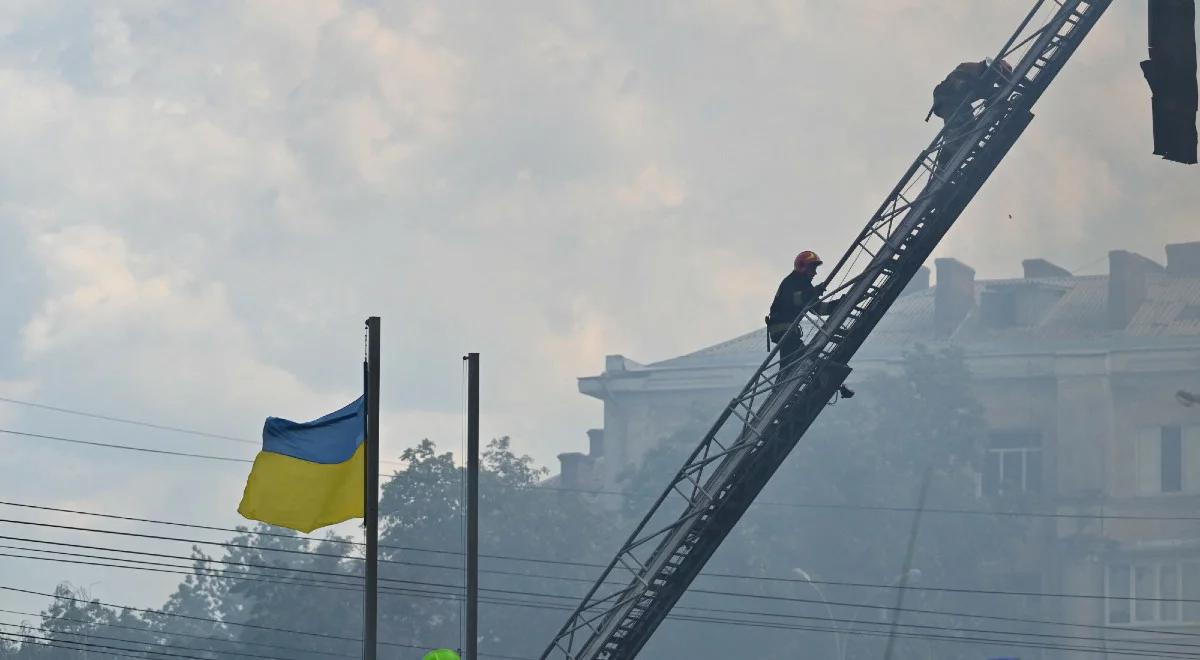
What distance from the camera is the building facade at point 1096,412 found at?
279 ft

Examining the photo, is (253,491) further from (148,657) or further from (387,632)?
(148,657)

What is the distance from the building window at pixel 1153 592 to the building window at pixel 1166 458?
16.2 ft

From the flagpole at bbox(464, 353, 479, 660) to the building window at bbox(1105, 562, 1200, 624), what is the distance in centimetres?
6695

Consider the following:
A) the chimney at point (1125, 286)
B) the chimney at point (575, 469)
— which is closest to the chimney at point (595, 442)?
the chimney at point (575, 469)

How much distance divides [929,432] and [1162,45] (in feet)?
248

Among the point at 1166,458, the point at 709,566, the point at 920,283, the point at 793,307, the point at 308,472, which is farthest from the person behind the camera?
the point at 920,283

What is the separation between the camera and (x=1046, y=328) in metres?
95.1

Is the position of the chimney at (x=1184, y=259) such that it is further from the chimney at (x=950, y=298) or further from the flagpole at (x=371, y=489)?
the flagpole at (x=371, y=489)

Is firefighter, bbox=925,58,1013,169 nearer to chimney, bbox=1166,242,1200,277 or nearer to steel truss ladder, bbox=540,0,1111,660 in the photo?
steel truss ladder, bbox=540,0,1111,660

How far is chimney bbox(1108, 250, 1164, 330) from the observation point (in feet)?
300

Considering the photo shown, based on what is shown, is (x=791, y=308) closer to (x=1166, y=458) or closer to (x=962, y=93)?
(x=962, y=93)

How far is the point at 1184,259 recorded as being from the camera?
9350cm

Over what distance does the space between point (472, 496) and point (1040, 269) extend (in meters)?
85.5

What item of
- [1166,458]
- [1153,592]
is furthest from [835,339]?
[1166,458]
